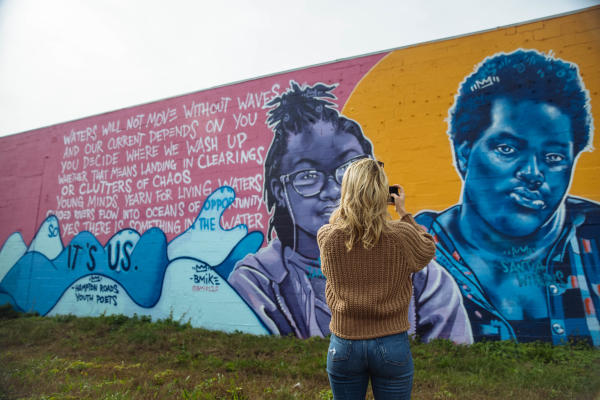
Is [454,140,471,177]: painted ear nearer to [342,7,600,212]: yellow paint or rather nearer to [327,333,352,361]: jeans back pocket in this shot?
[342,7,600,212]: yellow paint

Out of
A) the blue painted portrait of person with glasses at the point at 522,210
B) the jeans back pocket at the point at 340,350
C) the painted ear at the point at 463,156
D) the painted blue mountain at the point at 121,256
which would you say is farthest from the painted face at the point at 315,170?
the jeans back pocket at the point at 340,350

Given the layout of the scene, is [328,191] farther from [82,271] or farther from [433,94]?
[82,271]

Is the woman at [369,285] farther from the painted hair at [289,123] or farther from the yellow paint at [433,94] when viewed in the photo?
the painted hair at [289,123]

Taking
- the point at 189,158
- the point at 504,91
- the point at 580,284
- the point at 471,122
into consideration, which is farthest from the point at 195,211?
the point at 580,284

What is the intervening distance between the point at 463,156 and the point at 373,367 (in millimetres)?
4275

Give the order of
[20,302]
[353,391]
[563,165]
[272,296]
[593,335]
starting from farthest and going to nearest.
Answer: [20,302]
[272,296]
[563,165]
[593,335]
[353,391]

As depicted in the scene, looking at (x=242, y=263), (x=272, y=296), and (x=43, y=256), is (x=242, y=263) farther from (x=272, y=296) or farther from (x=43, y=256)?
→ (x=43, y=256)

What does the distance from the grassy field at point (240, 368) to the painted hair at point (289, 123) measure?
175 cm

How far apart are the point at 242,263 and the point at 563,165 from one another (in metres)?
4.66

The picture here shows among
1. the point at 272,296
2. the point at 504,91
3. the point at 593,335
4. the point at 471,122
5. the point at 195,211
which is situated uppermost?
the point at 504,91

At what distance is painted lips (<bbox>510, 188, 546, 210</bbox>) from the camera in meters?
4.89

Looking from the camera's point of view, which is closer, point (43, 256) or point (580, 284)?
point (580, 284)

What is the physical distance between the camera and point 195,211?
7.25 m

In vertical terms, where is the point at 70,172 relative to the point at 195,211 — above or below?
above
